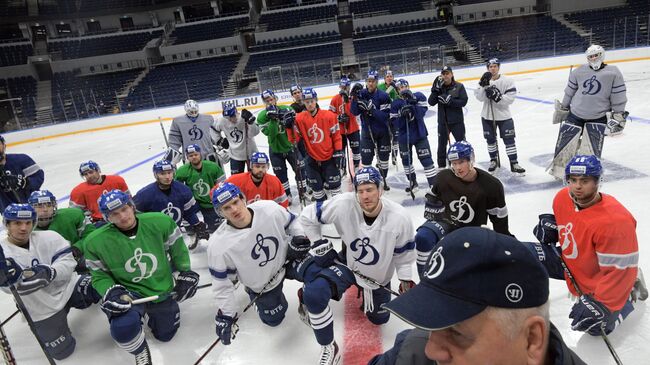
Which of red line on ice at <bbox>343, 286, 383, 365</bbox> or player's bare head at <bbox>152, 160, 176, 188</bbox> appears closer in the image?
red line on ice at <bbox>343, 286, 383, 365</bbox>

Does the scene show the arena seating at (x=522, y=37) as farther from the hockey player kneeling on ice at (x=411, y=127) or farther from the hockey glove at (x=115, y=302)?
the hockey glove at (x=115, y=302)

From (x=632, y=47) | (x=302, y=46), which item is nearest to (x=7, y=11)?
(x=302, y=46)

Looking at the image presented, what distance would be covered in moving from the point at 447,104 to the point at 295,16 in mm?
22427

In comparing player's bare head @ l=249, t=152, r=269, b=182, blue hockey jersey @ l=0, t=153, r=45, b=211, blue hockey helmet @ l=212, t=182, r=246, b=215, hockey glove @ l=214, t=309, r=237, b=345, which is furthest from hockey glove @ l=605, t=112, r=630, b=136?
blue hockey jersey @ l=0, t=153, r=45, b=211

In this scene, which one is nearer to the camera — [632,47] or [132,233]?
[132,233]

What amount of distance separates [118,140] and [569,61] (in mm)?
15628

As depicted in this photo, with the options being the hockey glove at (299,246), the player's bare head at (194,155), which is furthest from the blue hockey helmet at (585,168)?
the player's bare head at (194,155)

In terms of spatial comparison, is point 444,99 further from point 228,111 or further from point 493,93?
point 228,111

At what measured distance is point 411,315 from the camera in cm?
86

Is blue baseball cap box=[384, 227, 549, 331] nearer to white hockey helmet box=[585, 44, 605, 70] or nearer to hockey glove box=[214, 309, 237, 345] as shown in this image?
hockey glove box=[214, 309, 237, 345]

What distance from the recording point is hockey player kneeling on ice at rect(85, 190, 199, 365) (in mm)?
2770

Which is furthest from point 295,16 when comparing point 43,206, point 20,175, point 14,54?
point 43,206

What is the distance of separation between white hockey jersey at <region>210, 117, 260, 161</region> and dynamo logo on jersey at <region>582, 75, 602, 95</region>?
3.91 meters

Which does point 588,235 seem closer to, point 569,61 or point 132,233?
point 132,233
